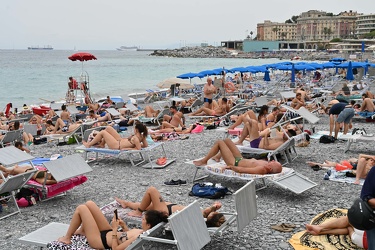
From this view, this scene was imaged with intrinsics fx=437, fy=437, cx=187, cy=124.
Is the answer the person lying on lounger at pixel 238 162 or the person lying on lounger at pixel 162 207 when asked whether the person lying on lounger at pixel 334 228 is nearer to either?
the person lying on lounger at pixel 162 207

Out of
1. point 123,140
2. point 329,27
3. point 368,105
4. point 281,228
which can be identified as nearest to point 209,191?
point 281,228

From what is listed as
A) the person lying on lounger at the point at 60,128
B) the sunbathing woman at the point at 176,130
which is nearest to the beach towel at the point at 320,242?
the sunbathing woman at the point at 176,130

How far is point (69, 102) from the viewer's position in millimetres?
19422

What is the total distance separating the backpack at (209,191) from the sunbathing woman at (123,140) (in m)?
2.11

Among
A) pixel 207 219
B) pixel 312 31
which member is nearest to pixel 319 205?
pixel 207 219

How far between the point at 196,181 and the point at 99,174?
187cm

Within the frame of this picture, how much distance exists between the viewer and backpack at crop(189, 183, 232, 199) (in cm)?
591

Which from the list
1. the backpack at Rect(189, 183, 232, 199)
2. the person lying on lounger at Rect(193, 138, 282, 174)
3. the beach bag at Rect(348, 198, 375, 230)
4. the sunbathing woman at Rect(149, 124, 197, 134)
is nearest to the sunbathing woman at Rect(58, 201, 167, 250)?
the beach bag at Rect(348, 198, 375, 230)

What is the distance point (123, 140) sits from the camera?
822cm

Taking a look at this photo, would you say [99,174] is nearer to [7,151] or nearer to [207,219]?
[7,151]

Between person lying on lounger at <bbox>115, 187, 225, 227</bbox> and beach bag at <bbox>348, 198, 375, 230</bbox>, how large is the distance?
1.37 m

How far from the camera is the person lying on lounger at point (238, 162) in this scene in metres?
→ 6.03

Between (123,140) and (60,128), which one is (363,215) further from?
(60,128)

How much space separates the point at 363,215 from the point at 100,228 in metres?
2.34
